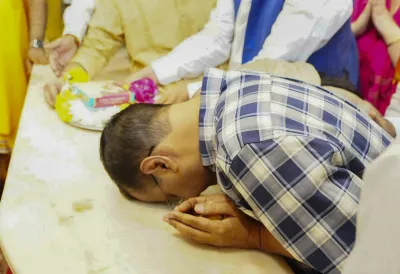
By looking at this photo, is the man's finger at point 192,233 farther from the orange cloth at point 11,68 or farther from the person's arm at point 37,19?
the person's arm at point 37,19

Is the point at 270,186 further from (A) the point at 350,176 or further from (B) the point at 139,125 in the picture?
(B) the point at 139,125

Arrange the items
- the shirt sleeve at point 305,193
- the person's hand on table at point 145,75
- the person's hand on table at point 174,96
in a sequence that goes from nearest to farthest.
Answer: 1. the shirt sleeve at point 305,193
2. the person's hand on table at point 174,96
3. the person's hand on table at point 145,75

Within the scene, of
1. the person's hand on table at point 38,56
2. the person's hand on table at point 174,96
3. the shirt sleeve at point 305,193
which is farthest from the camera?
the person's hand on table at point 38,56

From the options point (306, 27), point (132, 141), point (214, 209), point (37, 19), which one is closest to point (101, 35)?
point (37, 19)

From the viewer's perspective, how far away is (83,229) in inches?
32.4

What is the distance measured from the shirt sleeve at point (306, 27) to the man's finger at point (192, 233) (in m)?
0.56

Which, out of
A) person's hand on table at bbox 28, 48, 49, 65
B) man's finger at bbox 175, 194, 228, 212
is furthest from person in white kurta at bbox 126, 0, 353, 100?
man's finger at bbox 175, 194, 228, 212

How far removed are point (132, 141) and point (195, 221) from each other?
16 centimetres

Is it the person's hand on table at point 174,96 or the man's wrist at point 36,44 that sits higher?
the person's hand on table at point 174,96

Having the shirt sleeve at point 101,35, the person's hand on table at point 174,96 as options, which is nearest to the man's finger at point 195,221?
the person's hand on table at point 174,96

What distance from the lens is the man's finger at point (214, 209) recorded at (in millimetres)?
797

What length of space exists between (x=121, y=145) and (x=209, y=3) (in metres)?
0.72

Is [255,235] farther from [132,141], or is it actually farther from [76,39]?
[76,39]

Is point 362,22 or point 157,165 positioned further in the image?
point 362,22
